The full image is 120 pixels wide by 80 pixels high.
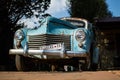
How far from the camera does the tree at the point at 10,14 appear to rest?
87.8 ft

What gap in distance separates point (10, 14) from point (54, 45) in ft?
64.9

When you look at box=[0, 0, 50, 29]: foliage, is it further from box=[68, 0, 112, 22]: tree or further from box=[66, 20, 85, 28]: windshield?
box=[66, 20, 85, 28]: windshield

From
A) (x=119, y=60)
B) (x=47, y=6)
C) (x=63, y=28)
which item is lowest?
(x=119, y=60)

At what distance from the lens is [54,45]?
12.4m

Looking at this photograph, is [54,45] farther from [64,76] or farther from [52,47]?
[64,76]

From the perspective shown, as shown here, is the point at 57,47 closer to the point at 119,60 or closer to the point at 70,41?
the point at 70,41

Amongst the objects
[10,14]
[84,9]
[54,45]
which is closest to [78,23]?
[54,45]

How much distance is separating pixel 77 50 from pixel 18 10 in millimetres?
20370

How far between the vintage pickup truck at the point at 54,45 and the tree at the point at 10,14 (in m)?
13.2

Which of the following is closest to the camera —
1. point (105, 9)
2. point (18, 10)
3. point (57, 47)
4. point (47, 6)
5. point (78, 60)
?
point (57, 47)

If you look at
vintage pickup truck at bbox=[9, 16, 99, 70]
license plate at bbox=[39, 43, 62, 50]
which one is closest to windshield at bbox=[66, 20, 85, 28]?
vintage pickup truck at bbox=[9, 16, 99, 70]

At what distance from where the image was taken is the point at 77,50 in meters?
12.5

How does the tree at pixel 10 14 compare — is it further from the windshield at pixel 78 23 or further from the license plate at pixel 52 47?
the license plate at pixel 52 47

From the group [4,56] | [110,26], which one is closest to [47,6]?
[4,56]
